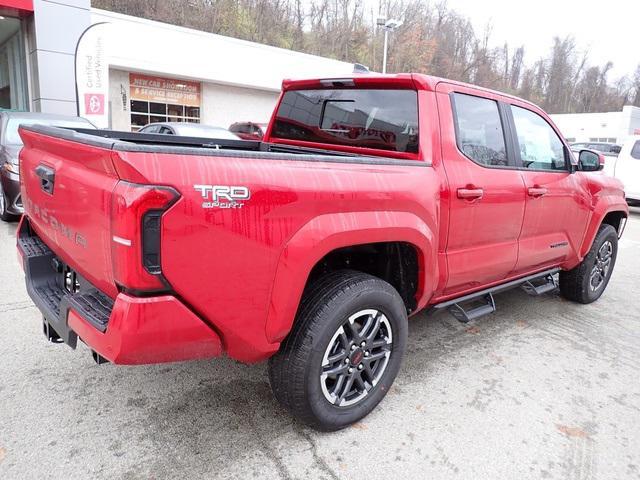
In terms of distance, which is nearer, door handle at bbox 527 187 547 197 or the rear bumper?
the rear bumper

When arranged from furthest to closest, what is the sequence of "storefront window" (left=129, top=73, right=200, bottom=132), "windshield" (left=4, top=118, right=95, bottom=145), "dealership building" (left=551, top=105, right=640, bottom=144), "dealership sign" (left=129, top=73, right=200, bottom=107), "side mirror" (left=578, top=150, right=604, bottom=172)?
"dealership building" (left=551, top=105, right=640, bottom=144) → "storefront window" (left=129, top=73, right=200, bottom=132) → "dealership sign" (left=129, top=73, right=200, bottom=107) → "windshield" (left=4, top=118, right=95, bottom=145) → "side mirror" (left=578, top=150, right=604, bottom=172)

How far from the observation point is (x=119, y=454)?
7.64ft

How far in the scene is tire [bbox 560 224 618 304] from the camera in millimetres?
4773

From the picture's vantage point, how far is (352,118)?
3.38m

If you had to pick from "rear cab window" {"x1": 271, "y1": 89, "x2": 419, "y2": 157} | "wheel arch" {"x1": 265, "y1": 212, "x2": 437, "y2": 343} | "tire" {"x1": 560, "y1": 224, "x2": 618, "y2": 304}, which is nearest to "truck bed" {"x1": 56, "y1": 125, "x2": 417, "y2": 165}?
"rear cab window" {"x1": 271, "y1": 89, "x2": 419, "y2": 157}

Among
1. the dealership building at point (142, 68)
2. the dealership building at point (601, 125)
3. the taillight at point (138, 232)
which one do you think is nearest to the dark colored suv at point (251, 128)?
the dealership building at point (142, 68)

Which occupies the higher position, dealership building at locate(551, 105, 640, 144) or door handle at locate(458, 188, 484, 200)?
dealership building at locate(551, 105, 640, 144)

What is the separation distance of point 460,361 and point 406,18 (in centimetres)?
5709

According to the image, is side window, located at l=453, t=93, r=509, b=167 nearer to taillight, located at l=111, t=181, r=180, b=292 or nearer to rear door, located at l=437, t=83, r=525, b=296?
rear door, located at l=437, t=83, r=525, b=296

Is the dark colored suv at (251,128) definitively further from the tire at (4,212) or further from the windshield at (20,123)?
the tire at (4,212)

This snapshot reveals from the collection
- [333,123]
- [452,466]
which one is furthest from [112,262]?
[333,123]

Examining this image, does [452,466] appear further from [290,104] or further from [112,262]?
[290,104]

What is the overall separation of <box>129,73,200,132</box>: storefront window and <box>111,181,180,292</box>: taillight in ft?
57.4

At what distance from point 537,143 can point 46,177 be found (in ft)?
11.5
